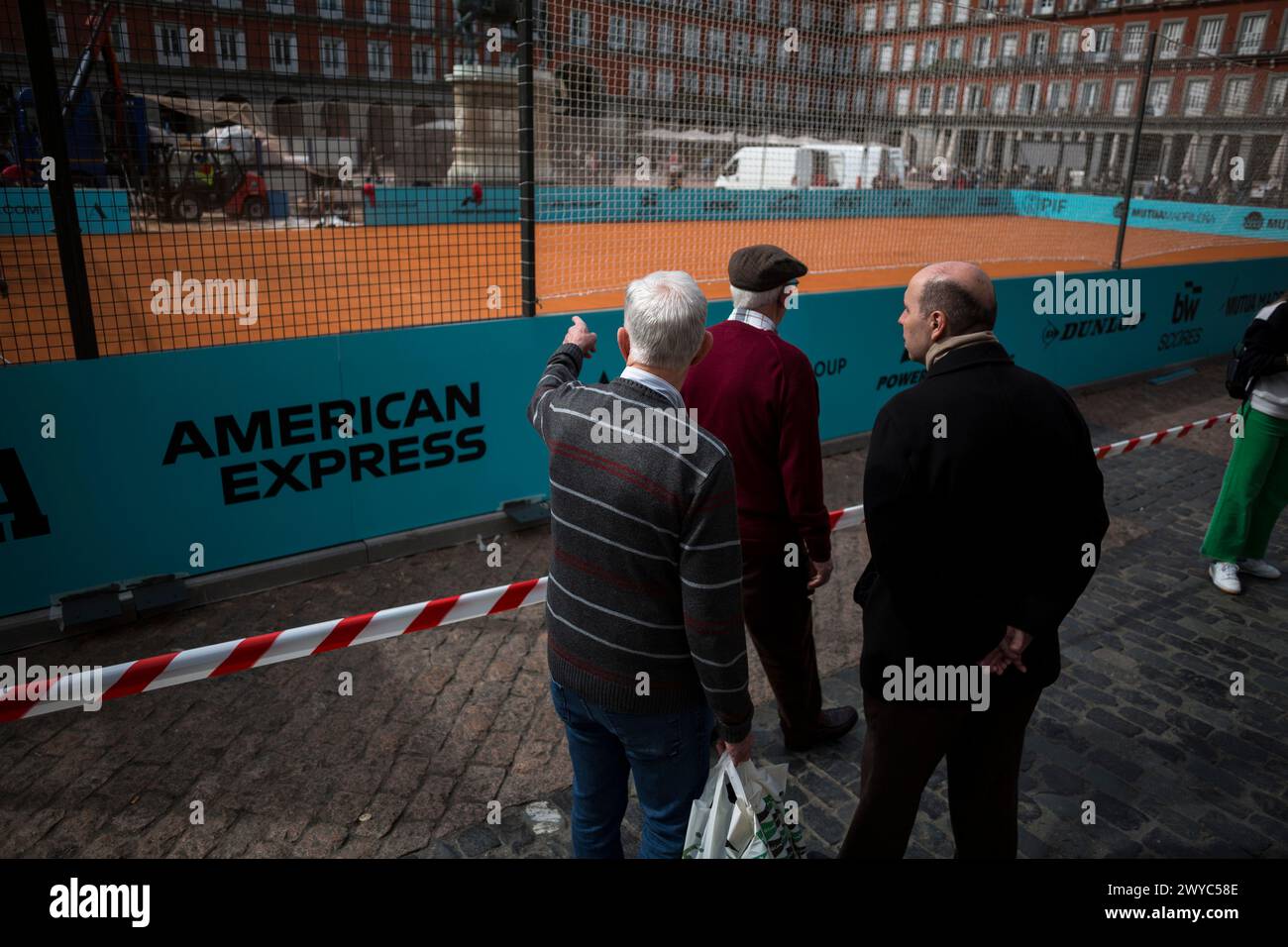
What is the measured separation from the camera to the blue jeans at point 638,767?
245cm

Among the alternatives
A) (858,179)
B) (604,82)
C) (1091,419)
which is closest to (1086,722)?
(604,82)

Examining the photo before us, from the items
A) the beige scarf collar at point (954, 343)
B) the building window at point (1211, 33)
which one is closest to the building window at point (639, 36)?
the beige scarf collar at point (954, 343)

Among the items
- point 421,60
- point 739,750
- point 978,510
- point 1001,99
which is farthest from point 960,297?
point 421,60

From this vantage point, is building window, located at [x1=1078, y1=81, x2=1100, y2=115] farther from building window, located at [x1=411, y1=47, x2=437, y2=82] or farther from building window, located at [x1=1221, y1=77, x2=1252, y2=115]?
building window, located at [x1=411, y1=47, x2=437, y2=82]

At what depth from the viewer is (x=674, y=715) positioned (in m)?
2.44

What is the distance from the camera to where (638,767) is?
8.24ft

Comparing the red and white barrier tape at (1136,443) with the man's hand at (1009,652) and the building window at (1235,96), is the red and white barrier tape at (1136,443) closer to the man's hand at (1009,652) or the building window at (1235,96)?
the man's hand at (1009,652)

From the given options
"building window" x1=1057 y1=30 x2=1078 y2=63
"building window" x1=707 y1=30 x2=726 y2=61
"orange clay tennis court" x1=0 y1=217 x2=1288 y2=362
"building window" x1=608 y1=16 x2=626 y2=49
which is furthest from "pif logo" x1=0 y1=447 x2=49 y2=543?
"building window" x1=1057 y1=30 x2=1078 y2=63

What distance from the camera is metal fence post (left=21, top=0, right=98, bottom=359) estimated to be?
4.44m

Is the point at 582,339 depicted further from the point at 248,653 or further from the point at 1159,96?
the point at 1159,96

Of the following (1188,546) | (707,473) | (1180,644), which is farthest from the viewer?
(1188,546)

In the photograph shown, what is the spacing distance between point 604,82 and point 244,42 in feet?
18.1

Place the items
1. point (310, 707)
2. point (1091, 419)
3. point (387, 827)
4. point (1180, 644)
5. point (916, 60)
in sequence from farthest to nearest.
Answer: point (1091, 419) → point (916, 60) → point (1180, 644) → point (310, 707) → point (387, 827)
